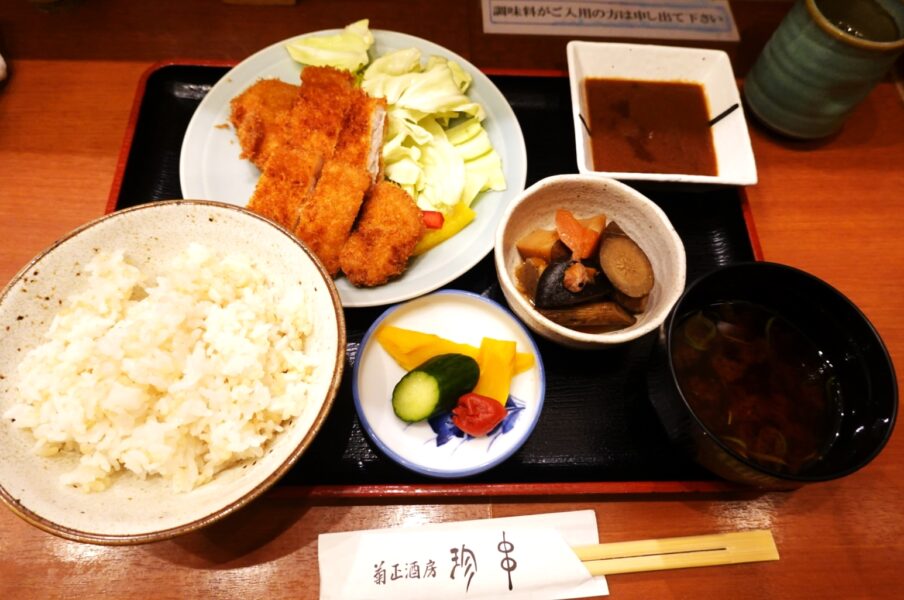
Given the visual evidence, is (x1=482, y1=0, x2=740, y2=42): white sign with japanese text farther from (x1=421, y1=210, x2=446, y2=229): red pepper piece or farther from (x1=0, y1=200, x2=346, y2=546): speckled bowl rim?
(x1=0, y1=200, x2=346, y2=546): speckled bowl rim

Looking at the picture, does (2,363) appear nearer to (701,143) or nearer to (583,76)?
(583,76)

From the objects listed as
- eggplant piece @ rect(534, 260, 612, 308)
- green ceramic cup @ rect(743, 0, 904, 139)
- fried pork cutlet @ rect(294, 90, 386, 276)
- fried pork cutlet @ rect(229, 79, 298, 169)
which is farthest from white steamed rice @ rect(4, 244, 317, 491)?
green ceramic cup @ rect(743, 0, 904, 139)

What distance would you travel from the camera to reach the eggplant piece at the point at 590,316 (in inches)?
71.1

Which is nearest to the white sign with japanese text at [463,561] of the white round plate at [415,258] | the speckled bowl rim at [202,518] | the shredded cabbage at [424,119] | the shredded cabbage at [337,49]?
the speckled bowl rim at [202,518]

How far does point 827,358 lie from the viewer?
5.71ft

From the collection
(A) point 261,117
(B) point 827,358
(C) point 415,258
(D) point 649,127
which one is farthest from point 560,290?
(A) point 261,117

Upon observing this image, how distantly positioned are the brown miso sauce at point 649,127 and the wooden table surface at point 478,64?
34cm

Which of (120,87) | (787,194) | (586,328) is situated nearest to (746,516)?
(586,328)

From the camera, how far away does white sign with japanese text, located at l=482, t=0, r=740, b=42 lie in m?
2.70

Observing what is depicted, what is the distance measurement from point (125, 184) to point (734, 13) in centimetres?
302

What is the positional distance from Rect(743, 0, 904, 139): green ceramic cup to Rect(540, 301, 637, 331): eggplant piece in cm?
133

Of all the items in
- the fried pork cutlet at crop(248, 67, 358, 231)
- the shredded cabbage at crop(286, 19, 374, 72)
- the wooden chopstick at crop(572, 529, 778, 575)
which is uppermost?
the shredded cabbage at crop(286, 19, 374, 72)

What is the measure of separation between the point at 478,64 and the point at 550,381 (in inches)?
62.8

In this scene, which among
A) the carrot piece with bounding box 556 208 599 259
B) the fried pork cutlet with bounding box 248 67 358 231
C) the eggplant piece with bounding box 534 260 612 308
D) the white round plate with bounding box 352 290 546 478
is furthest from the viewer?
the fried pork cutlet with bounding box 248 67 358 231
